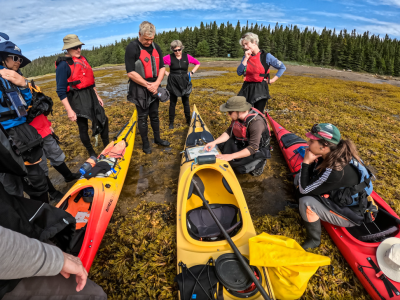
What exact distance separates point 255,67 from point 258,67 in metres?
0.07

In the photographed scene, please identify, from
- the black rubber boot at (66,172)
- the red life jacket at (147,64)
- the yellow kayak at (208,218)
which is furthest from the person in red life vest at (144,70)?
the black rubber boot at (66,172)

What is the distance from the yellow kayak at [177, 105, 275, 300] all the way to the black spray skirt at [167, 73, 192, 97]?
155 centimetres

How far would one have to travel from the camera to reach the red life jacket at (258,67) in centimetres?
439

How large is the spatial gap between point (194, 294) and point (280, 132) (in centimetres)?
437

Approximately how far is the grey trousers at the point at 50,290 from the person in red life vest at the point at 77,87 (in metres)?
3.15

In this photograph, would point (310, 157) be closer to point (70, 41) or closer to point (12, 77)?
point (12, 77)

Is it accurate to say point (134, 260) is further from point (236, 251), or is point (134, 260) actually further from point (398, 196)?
point (398, 196)

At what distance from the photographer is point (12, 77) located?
7.91 ft

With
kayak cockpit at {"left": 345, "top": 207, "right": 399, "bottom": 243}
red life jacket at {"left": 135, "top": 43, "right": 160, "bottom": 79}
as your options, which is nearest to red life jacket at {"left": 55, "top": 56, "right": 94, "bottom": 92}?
red life jacket at {"left": 135, "top": 43, "right": 160, "bottom": 79}

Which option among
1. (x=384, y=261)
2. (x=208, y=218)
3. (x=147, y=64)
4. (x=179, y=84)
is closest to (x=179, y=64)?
(x=179, y=84)

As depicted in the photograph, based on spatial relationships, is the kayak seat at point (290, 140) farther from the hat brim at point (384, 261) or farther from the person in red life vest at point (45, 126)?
the person in red life vest at point (45, 126)

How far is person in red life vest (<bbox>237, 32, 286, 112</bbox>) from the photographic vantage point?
4.26m


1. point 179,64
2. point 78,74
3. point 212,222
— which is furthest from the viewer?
point 179,64

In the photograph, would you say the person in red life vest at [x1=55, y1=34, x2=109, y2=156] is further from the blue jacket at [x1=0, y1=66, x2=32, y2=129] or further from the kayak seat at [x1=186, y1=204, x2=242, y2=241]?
the kayak seat at [x1=186, y1=204, x2=242, y2=241]
